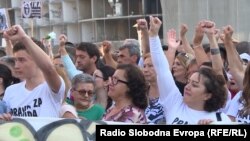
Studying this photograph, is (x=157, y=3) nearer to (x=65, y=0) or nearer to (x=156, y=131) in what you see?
(x=65, y=0)

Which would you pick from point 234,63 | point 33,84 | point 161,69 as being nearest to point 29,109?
point 33,84

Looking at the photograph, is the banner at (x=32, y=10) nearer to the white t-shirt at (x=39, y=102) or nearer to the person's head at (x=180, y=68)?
the person's head at (x=180, y=68)

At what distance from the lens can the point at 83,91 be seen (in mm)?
4949

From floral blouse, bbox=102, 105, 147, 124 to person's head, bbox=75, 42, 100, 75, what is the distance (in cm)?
175

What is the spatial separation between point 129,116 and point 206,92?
0.56 meters

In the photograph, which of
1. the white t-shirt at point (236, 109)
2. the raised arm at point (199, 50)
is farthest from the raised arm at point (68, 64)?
the white t-shirt at point (236, 109)

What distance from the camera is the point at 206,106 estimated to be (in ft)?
14.6

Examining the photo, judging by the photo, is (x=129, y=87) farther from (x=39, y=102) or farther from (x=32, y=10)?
(x=32, y=10)

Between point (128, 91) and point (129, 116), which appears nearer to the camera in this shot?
point (129, 116)

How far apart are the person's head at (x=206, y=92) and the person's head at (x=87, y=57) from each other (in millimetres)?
1944

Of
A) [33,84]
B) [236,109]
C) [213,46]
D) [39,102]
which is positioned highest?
[213,46]

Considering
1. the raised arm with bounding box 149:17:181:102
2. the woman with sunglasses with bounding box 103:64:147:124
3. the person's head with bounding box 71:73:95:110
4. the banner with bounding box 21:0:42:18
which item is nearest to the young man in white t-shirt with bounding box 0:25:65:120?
the person's head with bounding box 71:73:95:110

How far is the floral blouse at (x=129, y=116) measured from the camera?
4.47m

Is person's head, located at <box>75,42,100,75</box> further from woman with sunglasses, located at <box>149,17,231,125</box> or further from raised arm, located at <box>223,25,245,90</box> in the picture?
woman with sunglasses, located at <box>149,17,231,125</box>
